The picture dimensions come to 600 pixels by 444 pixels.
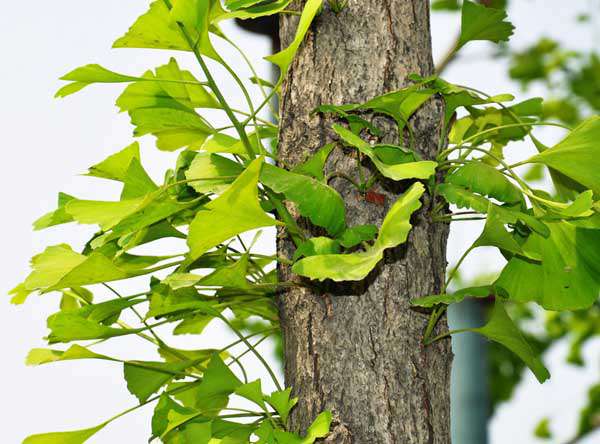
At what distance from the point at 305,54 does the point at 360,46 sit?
0.06 meters

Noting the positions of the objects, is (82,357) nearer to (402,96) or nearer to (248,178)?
(248,178)

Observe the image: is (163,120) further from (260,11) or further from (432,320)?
(432,320)

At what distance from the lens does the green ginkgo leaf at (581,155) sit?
27.2 inches

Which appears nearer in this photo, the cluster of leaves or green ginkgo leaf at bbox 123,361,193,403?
green ginkgo leaf at bbox 123,361,193,403

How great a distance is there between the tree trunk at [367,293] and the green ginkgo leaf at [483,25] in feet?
0.19

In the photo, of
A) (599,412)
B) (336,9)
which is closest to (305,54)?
(336,9)

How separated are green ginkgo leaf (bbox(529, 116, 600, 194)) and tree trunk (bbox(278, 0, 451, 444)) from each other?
0.11 metres

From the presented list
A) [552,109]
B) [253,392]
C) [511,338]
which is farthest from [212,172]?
[552,109]

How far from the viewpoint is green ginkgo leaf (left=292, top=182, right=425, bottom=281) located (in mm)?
564

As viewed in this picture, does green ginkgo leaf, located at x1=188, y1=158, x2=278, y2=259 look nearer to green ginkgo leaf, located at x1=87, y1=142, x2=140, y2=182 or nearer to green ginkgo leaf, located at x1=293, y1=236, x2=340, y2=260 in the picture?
green ginkgo leaf, located at x1=293, y1=236, x2=340, y2=260

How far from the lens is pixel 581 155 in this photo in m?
0.70

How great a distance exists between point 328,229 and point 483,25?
32 cm

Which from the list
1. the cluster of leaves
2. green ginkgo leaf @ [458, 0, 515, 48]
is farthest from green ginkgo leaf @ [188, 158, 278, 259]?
the cluster of leaves

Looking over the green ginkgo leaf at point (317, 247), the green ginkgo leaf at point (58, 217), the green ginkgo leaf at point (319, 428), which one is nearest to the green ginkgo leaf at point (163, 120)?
the green ginkgo leaf at point (58, 217)
